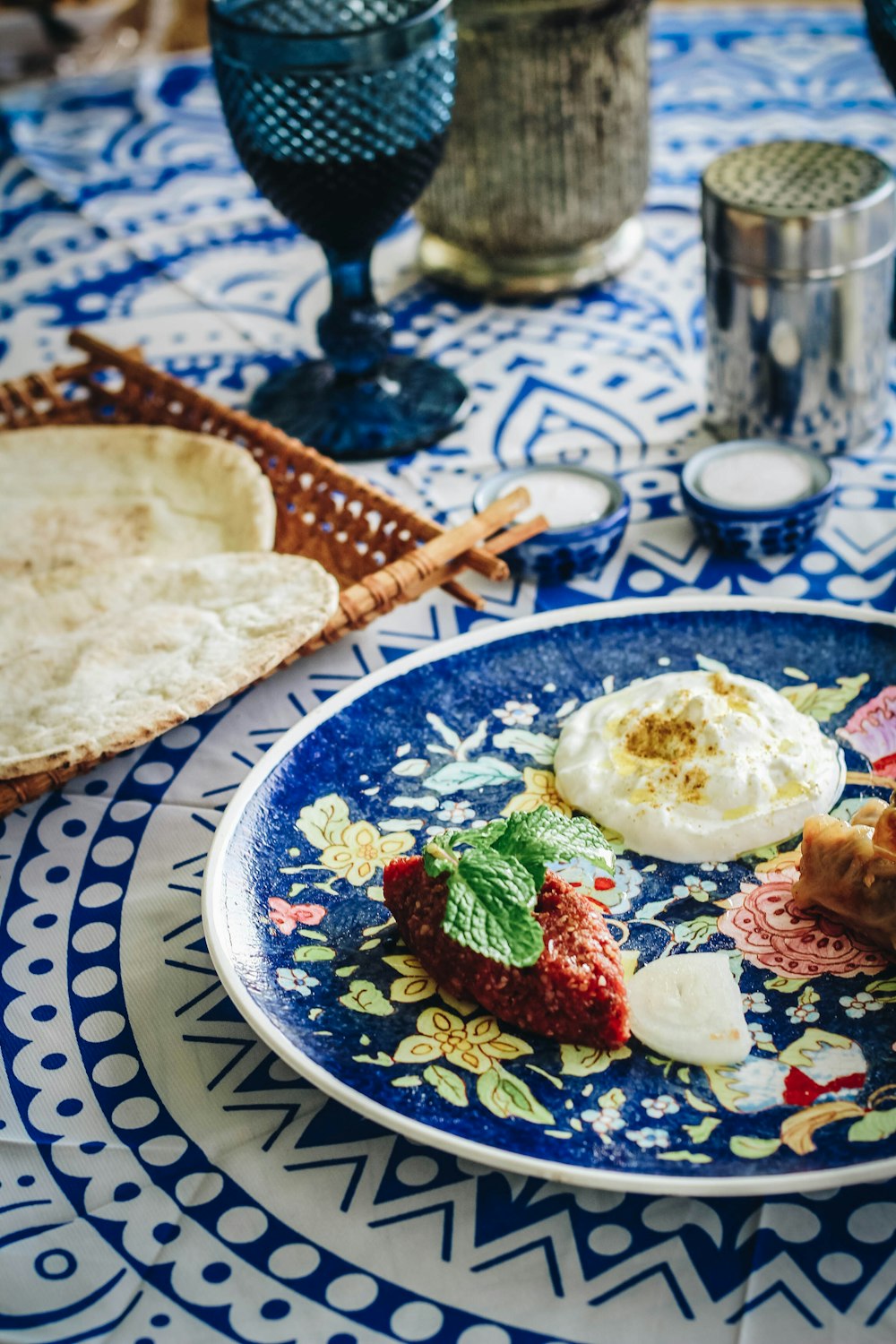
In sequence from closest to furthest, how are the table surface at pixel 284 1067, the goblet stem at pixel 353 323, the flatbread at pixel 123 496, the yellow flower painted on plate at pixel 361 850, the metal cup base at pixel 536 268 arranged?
the table surface at pixel 284 1067, the yellow flower painted on plate at pixel 361 850, the flatbread at pixel 123 496, the goblet stem at pixel 353 323, the metal cup base at pixel 536 268

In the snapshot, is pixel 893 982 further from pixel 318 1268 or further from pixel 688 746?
pixel 318 1268

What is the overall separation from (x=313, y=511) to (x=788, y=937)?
596mm

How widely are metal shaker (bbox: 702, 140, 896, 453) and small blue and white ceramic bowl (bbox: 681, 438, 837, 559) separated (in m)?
0.09

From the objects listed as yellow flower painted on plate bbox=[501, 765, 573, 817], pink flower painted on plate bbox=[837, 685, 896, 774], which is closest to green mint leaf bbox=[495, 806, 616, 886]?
yellow flower painted on plate bbox=[501, 765, 573, 817]

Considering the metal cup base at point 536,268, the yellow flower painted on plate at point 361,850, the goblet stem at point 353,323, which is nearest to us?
the yellow flower painted on plate at point 361,850

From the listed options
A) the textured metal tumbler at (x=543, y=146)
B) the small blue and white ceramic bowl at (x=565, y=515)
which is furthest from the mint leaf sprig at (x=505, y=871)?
the textured metal tumbler at (x=543, y=146)

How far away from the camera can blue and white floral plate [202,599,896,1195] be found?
688mm

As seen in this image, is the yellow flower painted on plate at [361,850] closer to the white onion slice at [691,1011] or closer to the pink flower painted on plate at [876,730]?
the white onion slice at [691,1011]

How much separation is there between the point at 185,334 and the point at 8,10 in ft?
4.86

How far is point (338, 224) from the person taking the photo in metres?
1.36

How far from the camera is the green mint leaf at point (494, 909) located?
0.73 meters

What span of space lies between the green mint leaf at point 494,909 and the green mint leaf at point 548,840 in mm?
11

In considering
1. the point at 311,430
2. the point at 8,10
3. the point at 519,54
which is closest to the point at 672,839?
the point at 311,430

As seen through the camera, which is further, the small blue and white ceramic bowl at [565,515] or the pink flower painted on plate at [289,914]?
the small blue and white ceramic bowl at [565,515]
